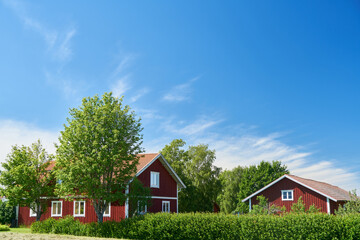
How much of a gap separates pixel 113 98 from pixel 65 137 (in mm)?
5183

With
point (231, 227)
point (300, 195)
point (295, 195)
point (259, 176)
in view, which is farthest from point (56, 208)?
point (259, 176)

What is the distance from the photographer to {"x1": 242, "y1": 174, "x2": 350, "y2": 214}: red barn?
→ 37688 mm

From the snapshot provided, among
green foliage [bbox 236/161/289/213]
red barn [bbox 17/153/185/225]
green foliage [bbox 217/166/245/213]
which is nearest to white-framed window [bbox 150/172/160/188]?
red barn [bbox 17/153/185/225]

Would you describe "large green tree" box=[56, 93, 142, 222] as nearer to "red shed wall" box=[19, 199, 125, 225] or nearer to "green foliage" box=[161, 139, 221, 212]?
"red shed wall" box=[19, 199, 125, 225]

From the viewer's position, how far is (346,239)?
774 inches

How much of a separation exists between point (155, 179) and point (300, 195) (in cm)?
1621

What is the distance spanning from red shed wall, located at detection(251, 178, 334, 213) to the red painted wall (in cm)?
1051

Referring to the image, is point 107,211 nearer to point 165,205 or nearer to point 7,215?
point 165,205

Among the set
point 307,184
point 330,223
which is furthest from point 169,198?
point 330,223

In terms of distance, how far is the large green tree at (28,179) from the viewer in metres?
34.8

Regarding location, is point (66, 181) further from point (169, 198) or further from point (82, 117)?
point (169, 198)

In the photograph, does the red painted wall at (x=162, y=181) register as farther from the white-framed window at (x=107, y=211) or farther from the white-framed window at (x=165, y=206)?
the white-framed window at (x=107, y=211)

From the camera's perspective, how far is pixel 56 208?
1423 inches

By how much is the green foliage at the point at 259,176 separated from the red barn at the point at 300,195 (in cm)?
2485
